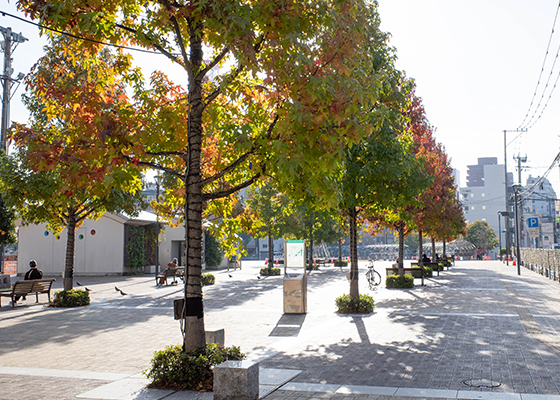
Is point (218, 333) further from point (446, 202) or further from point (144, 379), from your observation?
point (446, 202)

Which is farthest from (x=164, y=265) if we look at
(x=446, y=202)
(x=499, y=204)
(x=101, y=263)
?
(x=499, y=204)

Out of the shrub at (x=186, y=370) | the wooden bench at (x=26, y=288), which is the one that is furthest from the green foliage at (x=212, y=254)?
the shrub at (x=186, y=370)

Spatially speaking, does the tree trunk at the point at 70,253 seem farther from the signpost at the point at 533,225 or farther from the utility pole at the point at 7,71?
the signpost at the point at 533,225

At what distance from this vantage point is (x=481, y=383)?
6340 millimetres

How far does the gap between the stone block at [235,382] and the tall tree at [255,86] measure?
1.09 metres

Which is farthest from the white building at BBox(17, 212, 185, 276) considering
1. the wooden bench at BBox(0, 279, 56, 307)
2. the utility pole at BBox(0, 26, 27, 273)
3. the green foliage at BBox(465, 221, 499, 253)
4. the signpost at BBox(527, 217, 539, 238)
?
the green foliage at BBox(465, 221, 499, 253)

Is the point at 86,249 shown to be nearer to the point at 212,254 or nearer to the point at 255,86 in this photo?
the point at 212,254

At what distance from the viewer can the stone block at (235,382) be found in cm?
558

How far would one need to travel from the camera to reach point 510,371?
6949 mm

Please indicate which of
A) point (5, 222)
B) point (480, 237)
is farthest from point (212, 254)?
point (480, 237)

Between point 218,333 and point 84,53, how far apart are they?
4973 millimetres

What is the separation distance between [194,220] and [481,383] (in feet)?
14.7

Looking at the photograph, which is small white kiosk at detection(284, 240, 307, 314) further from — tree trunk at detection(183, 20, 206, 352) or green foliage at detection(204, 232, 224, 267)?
green foliage at detection(204, 232, 224, 267)

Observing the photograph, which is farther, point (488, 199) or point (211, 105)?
point (488, 199)
